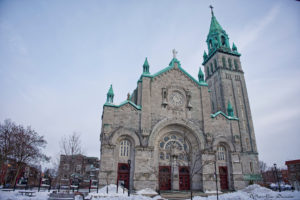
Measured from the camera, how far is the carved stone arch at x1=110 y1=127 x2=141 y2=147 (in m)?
23.5

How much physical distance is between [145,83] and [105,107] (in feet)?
21.9

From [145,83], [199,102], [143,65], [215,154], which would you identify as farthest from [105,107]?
[215,154]

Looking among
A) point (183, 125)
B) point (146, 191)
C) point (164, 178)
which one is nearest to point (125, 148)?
point (146, 191)

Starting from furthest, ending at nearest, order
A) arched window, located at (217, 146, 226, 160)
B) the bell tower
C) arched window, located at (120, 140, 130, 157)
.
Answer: the bell tower < arched window, located at (217, 146, 226, 160) < arched window, located at (120, 140, 130, 157)

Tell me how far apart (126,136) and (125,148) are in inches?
58.4

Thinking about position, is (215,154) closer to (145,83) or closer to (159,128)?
(159,128)

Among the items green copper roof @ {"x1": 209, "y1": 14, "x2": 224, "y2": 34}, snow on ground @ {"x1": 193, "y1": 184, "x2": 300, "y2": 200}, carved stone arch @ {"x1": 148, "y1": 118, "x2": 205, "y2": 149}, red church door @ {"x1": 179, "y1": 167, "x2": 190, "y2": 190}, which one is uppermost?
green copper roof @ {"x1": 209, "y1": 14, "x2": 224, "y2": 34}

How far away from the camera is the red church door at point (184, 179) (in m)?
25.0

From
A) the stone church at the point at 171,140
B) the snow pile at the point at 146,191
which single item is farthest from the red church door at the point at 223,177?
the snow pile at the point at 146,191

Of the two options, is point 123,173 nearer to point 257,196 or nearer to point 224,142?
point 257,196

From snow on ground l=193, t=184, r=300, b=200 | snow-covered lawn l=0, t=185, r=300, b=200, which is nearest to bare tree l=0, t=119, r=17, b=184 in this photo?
snow-covered lawn l=0, t=185, r=300, b=200

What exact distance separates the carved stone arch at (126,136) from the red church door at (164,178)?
4861mm

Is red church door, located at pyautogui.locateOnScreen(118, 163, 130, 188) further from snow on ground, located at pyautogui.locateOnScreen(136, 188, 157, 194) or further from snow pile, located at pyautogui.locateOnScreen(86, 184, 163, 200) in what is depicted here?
snow on ground, located at pyautogui.locateOnScreen(136, 188, 157, 194)

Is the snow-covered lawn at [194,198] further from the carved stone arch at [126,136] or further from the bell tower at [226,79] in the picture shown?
the bell tower at [226,79]
